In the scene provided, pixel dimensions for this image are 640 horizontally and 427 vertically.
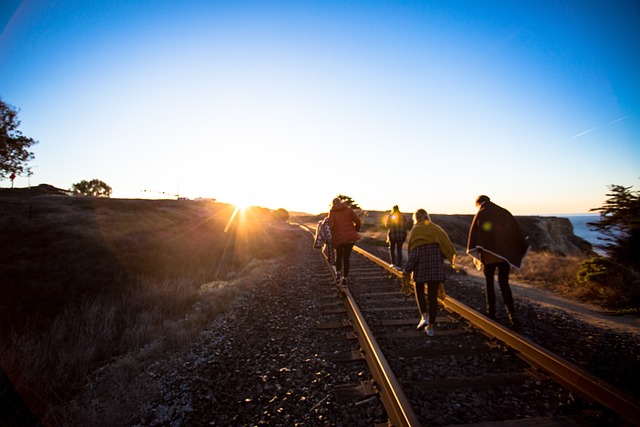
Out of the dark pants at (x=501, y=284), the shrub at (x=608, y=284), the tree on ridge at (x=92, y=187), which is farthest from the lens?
the tree on ridge at (x=92, y=187)

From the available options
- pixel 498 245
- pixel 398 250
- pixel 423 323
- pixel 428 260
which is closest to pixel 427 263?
pixel 428 260

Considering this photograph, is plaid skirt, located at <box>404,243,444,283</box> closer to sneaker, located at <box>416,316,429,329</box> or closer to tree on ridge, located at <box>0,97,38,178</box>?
sneaker, located at <box>416,316,429,329</box>

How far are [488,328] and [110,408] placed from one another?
16.7 feet

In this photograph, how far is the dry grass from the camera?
4172 mm

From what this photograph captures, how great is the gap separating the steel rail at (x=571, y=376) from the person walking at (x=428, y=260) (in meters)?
0.87

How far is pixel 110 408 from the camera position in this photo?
301 cm

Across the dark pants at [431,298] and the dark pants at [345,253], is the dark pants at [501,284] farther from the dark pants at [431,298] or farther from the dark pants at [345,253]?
the dark pants at [345,253]

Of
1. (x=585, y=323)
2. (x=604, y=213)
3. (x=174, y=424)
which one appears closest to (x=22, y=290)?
(x=174, y=424)

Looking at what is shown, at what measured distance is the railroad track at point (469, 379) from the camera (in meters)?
2.64

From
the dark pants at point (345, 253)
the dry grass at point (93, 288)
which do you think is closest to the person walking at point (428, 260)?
the dark pants at point (345, 253)

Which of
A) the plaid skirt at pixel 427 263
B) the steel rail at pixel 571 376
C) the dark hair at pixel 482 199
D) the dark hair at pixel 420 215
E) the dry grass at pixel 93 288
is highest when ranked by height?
the dark hair at pixel 482 199

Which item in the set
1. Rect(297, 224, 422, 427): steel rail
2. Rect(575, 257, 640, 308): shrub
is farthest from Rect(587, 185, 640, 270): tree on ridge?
Rect(297, 224, 422, 427): steel rail

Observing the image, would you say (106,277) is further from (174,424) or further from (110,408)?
(174,424)

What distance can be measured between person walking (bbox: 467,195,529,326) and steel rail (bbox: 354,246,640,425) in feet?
2.35
